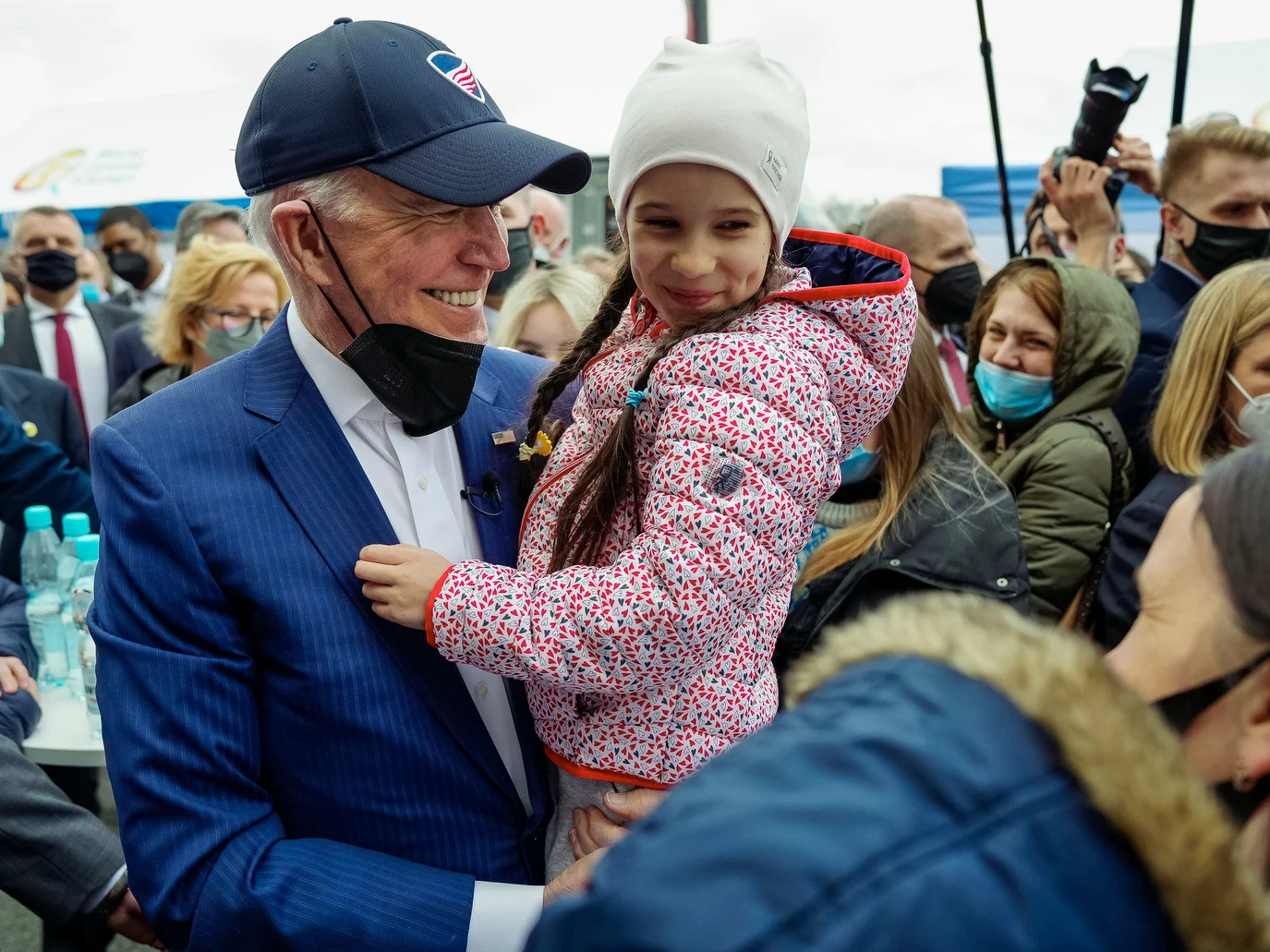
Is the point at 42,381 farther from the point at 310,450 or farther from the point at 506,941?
the point at 506,941

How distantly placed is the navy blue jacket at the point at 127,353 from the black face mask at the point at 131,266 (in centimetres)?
192

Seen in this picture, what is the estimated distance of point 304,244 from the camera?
148cm

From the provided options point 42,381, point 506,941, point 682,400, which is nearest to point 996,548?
point 682,400

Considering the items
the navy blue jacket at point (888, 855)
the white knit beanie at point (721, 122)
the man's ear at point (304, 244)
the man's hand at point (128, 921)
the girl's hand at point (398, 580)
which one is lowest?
the man's hand at point (128, 921)

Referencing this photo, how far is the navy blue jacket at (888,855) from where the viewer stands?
56 cm

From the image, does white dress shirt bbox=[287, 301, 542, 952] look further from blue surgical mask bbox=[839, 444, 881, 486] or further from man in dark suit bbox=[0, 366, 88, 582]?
man in dark suit bbox=[0, 366, 88, 582]

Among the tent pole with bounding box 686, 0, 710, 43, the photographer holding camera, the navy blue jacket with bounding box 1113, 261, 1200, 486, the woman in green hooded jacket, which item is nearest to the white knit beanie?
the woman in green hooded jacket

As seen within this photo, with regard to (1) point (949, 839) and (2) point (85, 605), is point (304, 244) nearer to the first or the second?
(1) point (949, 839)

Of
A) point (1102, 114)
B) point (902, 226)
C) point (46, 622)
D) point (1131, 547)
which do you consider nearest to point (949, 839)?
point (1131, 547)

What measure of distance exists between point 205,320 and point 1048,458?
3.23m

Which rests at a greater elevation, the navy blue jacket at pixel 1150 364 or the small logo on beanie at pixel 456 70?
the small logo on beanie at pixel 456 70

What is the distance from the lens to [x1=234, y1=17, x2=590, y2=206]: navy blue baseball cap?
4.53 ft

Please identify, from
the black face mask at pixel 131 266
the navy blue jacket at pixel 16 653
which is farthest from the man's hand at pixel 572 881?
the black face mask at pixel 131 266

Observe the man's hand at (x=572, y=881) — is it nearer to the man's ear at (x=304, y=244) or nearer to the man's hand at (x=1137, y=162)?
the man's ear at (x=304, y=244)
